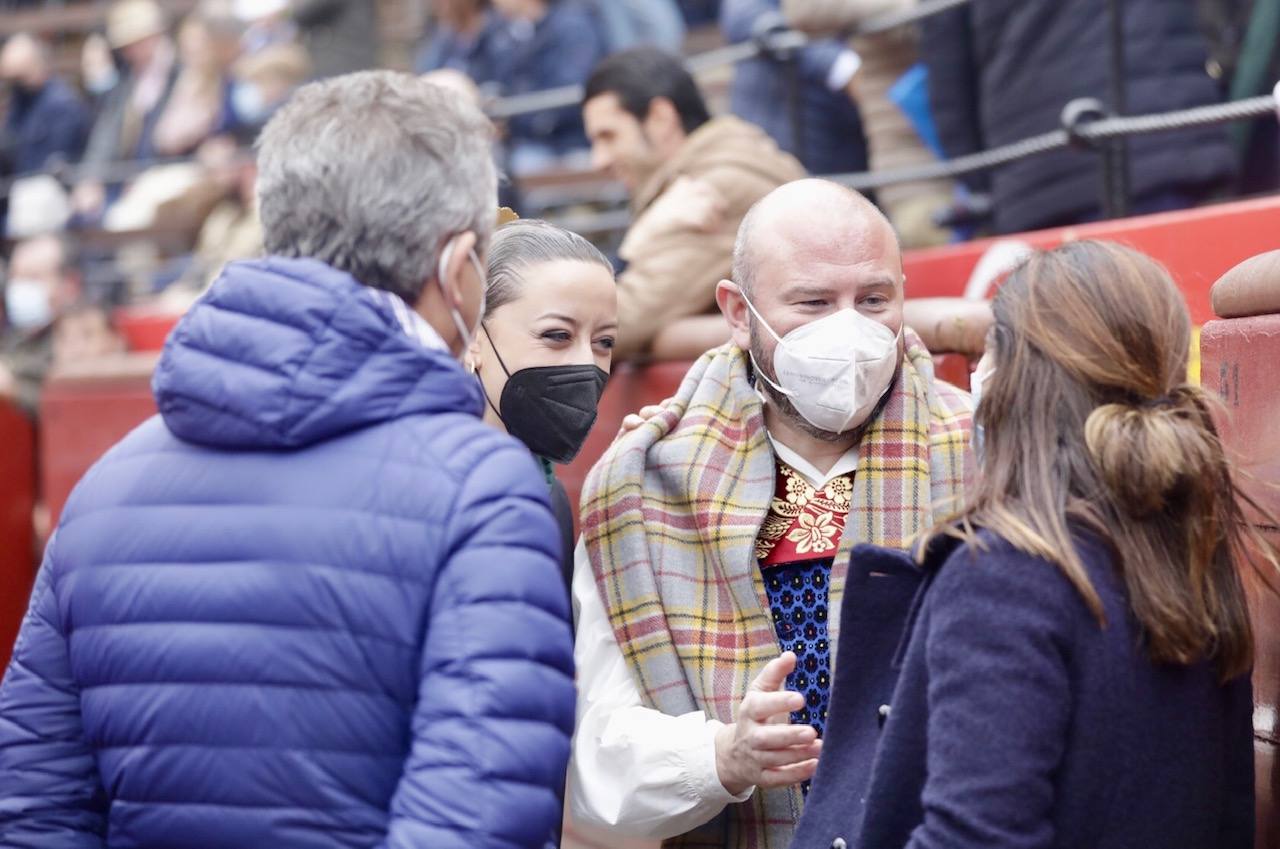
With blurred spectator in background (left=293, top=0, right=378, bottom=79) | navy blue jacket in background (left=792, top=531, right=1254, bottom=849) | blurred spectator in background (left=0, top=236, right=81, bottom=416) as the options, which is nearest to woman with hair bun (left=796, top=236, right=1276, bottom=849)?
navy blue jacket in background (left=792, top=531, right=1254, bottom=849)

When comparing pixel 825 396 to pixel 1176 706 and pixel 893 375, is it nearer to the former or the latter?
pixel 893 375

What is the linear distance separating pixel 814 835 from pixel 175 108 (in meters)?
11.0

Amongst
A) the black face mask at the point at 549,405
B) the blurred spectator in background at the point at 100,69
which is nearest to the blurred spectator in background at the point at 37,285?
the blurred spectator in background at the point at 100,69

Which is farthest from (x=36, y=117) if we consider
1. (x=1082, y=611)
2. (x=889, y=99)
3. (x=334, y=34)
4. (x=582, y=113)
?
(x=1082, y=611)

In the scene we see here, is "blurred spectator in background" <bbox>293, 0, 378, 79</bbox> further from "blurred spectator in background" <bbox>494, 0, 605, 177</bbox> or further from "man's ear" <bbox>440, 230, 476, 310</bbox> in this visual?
"man's ear" <bbox>440, 230, 476, 310</bbox>

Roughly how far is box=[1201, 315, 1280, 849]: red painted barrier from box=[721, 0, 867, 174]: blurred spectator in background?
3.78 m

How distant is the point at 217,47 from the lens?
1152 centimetres

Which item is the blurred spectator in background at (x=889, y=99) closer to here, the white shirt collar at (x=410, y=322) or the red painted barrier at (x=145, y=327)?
the white shirt collar at (x=410, y=322)

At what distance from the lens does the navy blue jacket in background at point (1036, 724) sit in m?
1.93

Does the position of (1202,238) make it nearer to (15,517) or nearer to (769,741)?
(769,741)

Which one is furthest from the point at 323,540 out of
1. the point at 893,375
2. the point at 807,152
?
the point at 807,152

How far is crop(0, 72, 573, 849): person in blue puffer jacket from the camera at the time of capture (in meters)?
1.89

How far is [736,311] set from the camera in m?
3.01

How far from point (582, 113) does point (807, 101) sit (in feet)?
5.35
